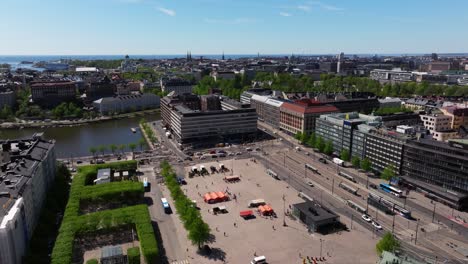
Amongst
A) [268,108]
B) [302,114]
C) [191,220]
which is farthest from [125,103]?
[191,220]

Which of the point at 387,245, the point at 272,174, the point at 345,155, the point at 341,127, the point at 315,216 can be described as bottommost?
the point at 272,174

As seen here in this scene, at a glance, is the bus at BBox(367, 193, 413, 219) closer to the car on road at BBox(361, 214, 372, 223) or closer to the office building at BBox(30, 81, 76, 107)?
the car on road at BBox(361, 214, 372, 223)

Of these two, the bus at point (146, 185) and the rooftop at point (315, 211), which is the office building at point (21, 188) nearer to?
the bus at point (146, 185)

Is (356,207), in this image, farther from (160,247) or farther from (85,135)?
(85,135)

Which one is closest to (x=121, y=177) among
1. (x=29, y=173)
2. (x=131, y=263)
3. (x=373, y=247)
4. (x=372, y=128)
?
(x=29, y=173)

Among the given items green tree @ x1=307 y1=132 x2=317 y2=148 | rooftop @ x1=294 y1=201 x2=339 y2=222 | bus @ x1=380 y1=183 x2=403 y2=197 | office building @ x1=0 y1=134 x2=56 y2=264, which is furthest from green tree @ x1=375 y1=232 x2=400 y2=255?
green tree @ x1=307 y1=132 x2=317 y2=148
